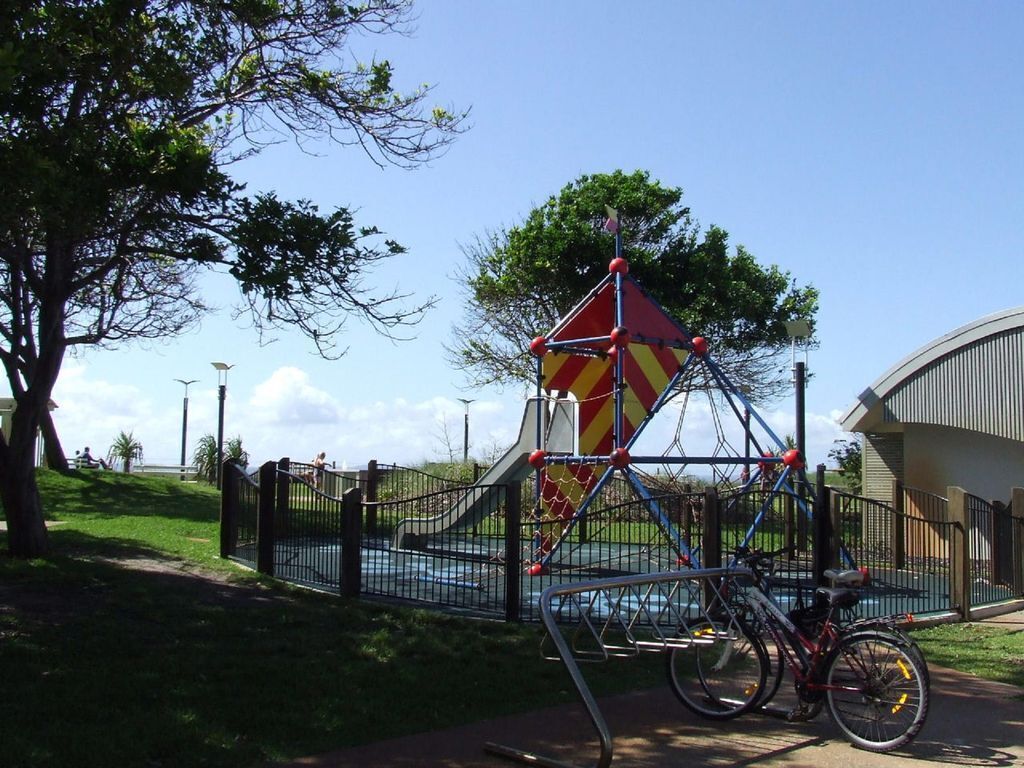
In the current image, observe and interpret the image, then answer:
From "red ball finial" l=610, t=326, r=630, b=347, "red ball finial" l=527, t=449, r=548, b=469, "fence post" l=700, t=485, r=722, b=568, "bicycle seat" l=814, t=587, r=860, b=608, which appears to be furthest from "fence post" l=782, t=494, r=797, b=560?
"bicycle seat" l=814, t=587, r=860, b=608

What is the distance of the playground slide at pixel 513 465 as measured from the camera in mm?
16031

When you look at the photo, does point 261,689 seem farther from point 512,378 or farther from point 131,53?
point 512,378

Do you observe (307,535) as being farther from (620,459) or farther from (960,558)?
(960,558)

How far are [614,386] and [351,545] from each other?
3.89 metres

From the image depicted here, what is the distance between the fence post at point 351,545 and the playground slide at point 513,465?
13.0 ft

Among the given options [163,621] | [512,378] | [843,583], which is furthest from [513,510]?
[512,378]

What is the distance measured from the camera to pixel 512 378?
29.5m

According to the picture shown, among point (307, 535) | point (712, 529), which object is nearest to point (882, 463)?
point (712, 529)

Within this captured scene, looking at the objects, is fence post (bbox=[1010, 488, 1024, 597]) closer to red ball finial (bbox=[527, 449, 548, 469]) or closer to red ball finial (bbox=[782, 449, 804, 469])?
red ball finial (bbox=[782, 449, 804, 469])

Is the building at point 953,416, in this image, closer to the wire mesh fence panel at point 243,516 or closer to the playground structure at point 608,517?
the playground structure at point 608,517

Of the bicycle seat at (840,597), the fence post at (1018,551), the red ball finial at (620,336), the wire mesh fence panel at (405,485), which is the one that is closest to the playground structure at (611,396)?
the red ball finial at (620,336)

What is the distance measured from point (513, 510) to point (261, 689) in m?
3.48

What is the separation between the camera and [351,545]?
11.3 metres

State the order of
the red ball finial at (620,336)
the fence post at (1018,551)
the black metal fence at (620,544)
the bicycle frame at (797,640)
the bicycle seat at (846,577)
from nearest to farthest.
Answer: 1. the bicycle frame at (797,640)
2. the bicycle seat at (846,577)
3. the black metal fence at (620,544)
4. the red ball finial at (620,336)
5. the fence post at (1018,551)
